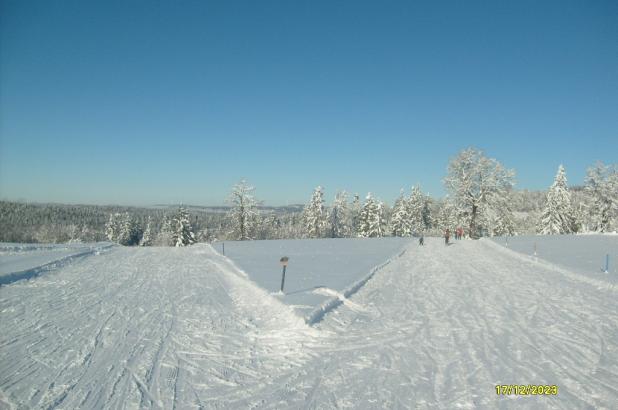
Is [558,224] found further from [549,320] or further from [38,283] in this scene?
[38,283]

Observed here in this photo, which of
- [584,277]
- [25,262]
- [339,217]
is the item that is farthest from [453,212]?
[25,262]

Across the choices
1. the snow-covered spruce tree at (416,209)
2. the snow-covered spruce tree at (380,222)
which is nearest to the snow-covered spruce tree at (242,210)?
the snow-covered spruce tree at (380,222)

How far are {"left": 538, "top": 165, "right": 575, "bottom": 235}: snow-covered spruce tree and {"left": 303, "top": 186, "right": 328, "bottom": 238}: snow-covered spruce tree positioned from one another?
32.7 m

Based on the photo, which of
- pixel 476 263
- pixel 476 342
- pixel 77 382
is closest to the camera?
pixel 77 382

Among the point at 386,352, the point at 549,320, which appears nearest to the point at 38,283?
the point at 386,352

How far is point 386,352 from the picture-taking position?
6766 millimetres

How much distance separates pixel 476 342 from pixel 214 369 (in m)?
5.02

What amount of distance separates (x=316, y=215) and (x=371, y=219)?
9.36 metres

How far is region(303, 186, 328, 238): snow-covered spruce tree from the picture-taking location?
6281cm

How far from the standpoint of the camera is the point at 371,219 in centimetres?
6088

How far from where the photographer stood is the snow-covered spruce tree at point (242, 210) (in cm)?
5469

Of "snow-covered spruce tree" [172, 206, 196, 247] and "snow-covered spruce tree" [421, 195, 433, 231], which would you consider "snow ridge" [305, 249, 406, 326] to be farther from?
"snow-covered spruce tree" [421, 195, 433, 231]

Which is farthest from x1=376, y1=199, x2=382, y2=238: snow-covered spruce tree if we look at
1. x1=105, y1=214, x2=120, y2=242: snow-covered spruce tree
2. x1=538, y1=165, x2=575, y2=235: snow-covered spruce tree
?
→ x1=105, y1=214, x2=120, y2=242: snow-covered spruce tree

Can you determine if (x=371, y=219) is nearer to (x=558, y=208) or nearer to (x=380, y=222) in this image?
(x=380, y=222)
